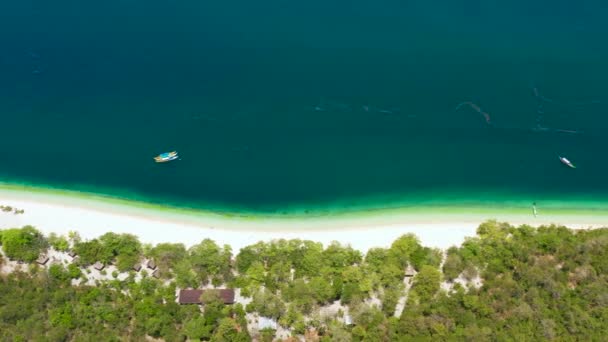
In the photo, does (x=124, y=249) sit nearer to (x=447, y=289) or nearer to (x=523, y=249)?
(x=447, y=289)

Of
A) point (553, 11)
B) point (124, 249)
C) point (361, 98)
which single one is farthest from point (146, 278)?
point (553, 11)

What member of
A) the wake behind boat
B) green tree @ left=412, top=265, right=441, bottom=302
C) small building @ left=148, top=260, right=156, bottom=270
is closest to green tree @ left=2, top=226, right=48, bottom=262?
small building @ left=148, top=260, right=156, bottom=270

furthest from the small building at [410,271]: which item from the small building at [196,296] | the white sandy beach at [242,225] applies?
the small building at [196,296]

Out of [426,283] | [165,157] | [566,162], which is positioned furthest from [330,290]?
[566,162]

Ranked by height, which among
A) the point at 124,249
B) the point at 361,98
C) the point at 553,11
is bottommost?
the point at 124,249

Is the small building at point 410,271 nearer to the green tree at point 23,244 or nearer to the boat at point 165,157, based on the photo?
the boat at point 165,157

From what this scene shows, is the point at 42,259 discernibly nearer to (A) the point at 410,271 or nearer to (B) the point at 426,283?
(A) the point at 410,271

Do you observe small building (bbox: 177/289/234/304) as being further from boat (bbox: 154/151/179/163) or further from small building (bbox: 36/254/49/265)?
boat (bbox: 154/151/179/163)

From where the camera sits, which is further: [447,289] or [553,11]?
[553,11]
